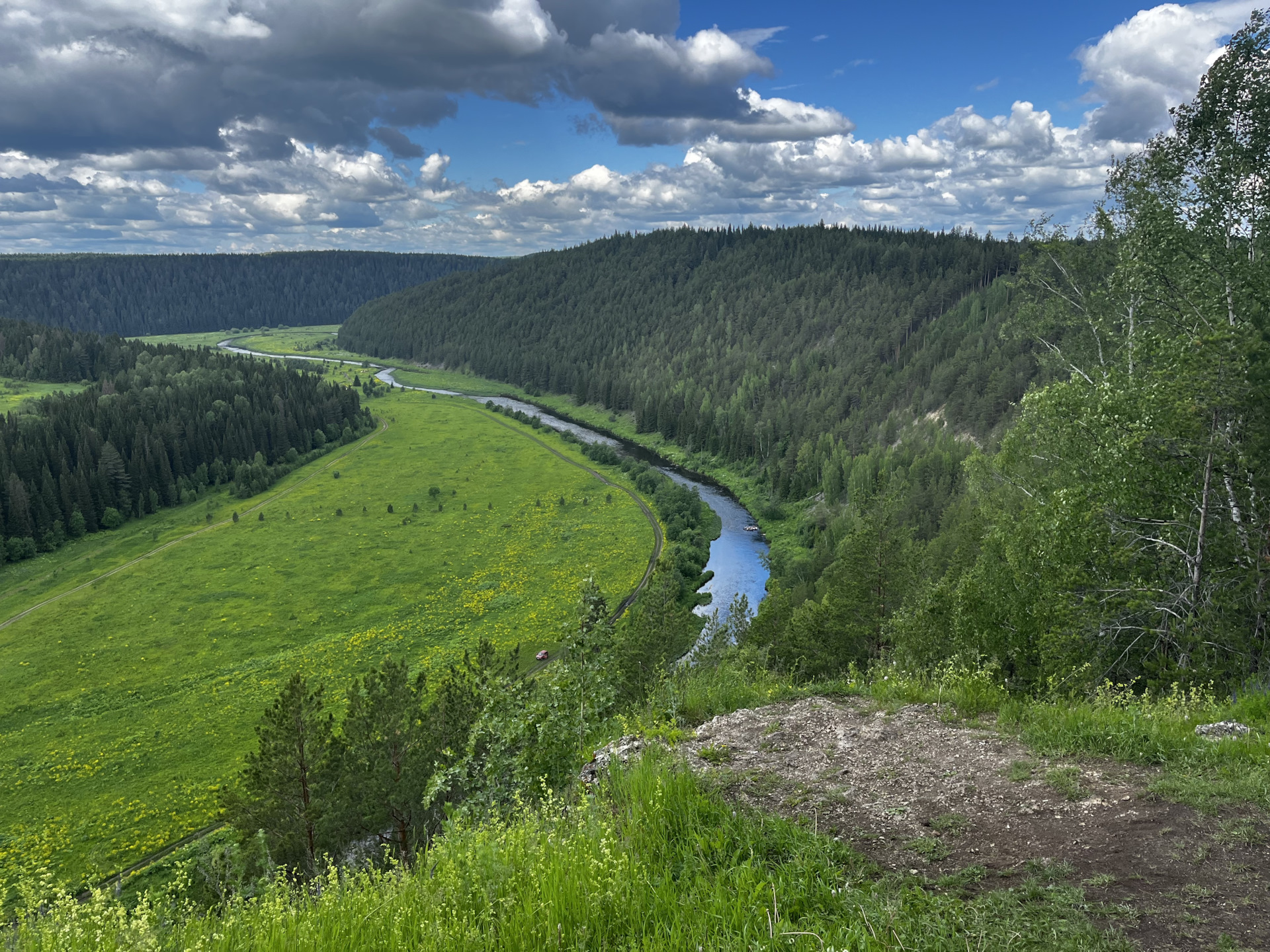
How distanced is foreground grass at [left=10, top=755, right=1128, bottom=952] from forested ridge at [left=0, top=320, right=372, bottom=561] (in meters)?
110

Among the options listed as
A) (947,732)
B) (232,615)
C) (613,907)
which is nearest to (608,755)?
(613,907)

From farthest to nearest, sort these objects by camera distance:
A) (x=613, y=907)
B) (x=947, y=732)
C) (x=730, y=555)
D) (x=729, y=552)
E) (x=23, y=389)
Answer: (x=23, y=389) < (x=729, y=552) < (x=730, y=555) < (x=947, y=732) < (x=613, y=907)

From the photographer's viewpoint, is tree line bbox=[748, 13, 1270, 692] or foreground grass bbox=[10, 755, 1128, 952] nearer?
foreground grass bbox=[10, 755, 1128, 952]

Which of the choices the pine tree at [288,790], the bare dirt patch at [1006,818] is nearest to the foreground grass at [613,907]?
the bare dirt patch at [1006,818]

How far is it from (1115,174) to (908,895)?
25.8m

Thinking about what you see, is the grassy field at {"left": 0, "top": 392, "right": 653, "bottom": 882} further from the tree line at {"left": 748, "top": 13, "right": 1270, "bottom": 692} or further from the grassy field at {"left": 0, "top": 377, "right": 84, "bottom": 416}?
the grassy field at {"left": 0, "top": 377, "right": 84, "bottom": 416}

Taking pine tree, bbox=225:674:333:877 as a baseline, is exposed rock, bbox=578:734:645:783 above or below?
above

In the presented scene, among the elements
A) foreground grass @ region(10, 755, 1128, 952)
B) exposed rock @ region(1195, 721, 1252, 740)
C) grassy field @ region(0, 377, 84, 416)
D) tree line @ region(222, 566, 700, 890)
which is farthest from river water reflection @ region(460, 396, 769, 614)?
grassy field @ region(0, 377, 84, 416)

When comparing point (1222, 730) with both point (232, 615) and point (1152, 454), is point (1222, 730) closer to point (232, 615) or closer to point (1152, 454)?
point (1152, 454)

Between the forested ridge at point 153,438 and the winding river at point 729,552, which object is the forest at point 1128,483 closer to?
the winding river at point 729,552

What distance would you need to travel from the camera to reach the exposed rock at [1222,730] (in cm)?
967

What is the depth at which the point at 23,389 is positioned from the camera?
173 m

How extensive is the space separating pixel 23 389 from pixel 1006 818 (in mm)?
232918

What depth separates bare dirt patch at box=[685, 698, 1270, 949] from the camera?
616cm
